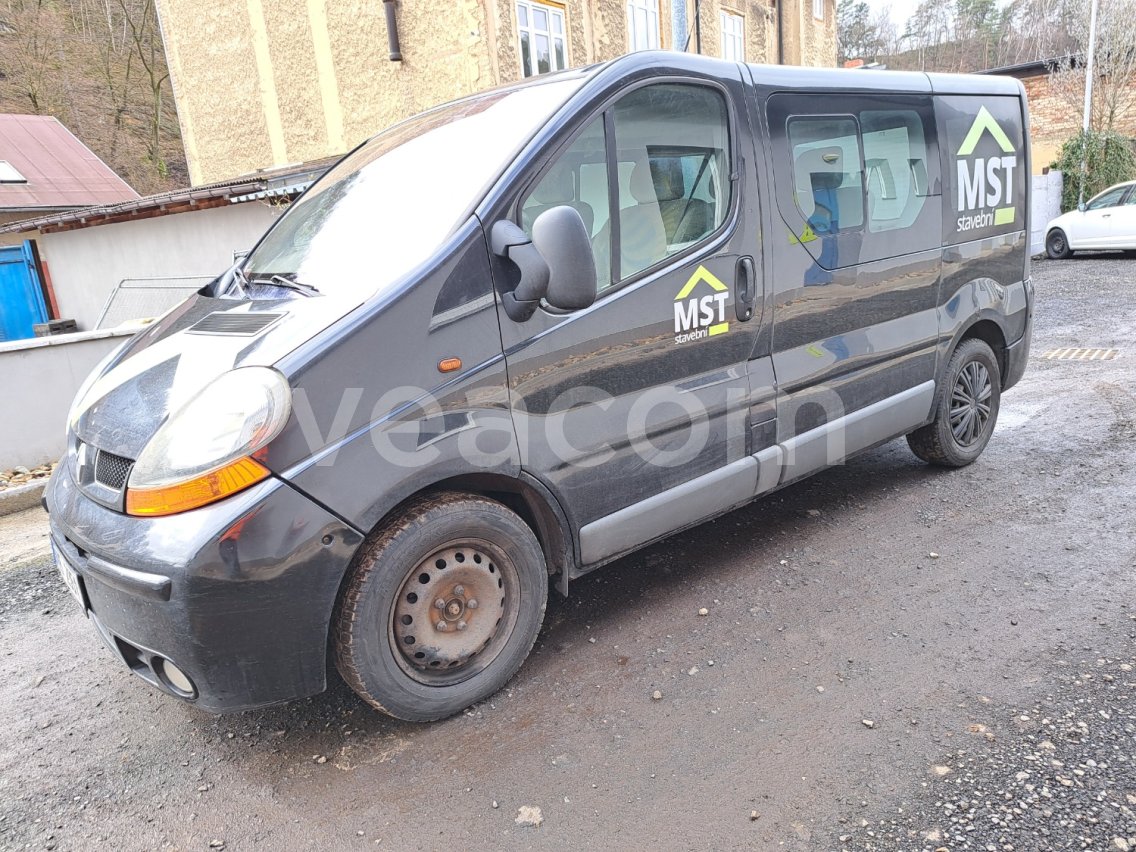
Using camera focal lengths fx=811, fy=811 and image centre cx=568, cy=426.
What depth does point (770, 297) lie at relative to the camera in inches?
144

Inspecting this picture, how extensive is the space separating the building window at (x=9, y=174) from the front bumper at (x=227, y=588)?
2147cm

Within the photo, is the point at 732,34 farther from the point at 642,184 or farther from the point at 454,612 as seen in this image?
the point at 454,612

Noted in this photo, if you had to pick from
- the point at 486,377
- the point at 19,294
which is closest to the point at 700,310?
the point at 486,377

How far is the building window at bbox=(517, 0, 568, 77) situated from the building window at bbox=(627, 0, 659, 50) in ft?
7.16

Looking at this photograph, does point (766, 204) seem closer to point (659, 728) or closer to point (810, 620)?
point (810, 620)

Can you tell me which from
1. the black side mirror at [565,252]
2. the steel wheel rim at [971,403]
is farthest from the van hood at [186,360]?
the steel wheel rim at [971,403]

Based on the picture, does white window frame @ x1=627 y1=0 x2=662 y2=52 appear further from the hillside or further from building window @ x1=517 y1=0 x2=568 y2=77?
the hillside

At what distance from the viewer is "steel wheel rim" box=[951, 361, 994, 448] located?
4957 millimetres

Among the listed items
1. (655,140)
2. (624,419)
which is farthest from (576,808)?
(655,140)

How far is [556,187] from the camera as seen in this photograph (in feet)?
9.95

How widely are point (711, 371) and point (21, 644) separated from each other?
3392 millimetres

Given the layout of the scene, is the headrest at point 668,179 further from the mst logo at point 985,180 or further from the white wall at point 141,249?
the white wall at point 141,249

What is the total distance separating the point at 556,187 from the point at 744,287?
1.01 metres

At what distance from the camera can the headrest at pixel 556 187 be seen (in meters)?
2.99
